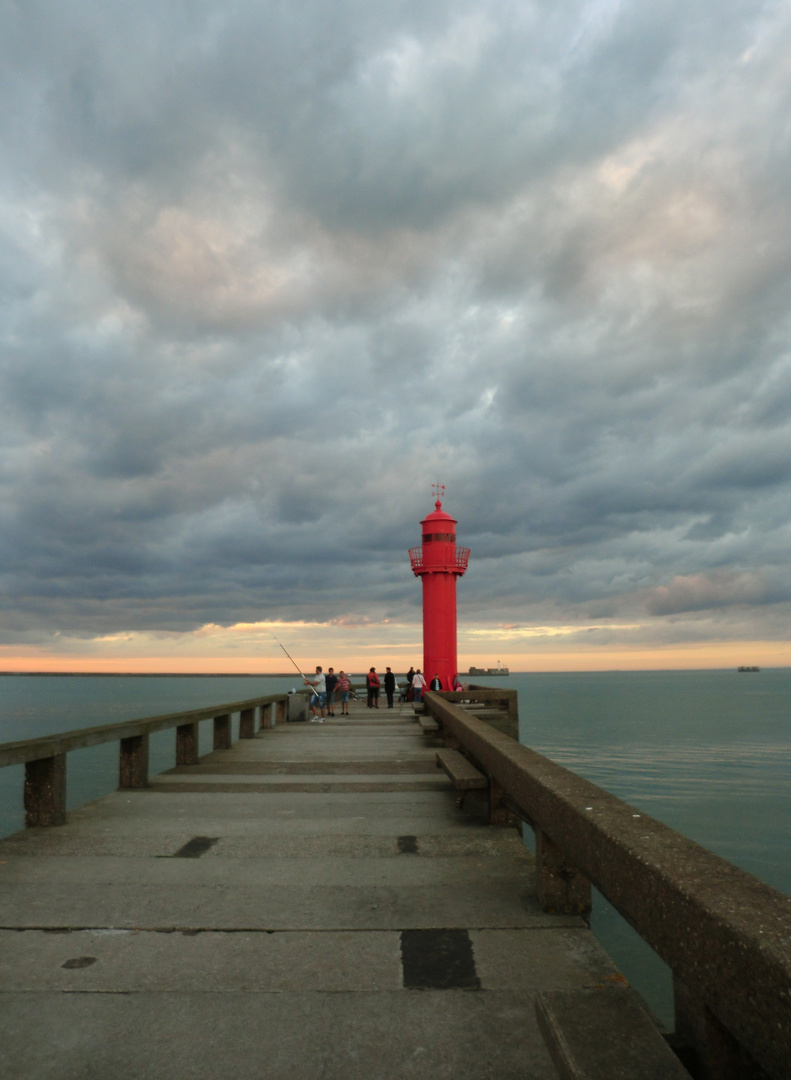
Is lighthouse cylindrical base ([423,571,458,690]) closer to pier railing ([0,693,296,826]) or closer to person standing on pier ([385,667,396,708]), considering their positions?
person standing on pier ([385,667,396,708])

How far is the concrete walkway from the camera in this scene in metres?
2.82

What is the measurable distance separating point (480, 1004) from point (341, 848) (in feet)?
9.38

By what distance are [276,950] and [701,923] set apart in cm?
248

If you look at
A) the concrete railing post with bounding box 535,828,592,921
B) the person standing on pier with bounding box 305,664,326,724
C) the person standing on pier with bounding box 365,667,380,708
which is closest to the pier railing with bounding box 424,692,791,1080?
the concrete railing post with bounding box 535,828,592,921

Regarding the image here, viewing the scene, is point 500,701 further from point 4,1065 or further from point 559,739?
point 559,739

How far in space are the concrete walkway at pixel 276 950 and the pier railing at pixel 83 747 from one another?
0.33 m

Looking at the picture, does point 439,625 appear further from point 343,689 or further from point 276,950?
point 276,950

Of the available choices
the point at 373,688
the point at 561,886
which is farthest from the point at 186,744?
the point at 373,688

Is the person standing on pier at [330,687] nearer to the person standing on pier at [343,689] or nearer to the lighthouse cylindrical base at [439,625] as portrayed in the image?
the person standing on pier at [343,689]

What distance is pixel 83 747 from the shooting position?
7.33 meters

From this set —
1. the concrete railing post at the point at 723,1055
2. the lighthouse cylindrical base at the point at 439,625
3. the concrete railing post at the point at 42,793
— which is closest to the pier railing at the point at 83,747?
the concrete railing post at the point at 42,793

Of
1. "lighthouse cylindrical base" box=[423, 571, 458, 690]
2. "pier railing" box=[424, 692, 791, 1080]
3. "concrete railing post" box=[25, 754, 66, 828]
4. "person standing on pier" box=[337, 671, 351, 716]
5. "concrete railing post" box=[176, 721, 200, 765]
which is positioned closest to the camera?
"pier railing" box=[424, 692, 791, 1080]

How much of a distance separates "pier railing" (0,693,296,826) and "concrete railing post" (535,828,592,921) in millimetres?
3837

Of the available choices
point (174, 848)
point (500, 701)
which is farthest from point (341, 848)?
point (500, 701)
